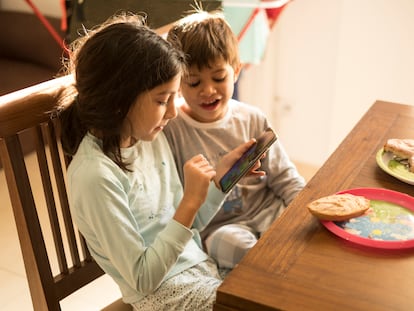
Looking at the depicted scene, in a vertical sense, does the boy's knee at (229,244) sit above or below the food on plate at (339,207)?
below

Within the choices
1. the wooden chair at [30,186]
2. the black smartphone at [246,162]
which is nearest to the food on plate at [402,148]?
the black smartphone at [246,162]

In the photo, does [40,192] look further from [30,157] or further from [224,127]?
[224,127]

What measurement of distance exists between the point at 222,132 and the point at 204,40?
0.24 m

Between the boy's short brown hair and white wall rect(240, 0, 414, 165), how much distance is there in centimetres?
122

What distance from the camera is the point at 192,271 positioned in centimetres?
126

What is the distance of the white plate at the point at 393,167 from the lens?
3.79 ft

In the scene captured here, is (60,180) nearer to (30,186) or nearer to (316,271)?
(30,186)

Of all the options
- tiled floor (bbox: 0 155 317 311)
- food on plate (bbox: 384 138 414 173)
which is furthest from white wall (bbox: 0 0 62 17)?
food on plate (bbox: 384 138 414 173)

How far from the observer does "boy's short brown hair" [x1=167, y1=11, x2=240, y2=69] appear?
1351mm

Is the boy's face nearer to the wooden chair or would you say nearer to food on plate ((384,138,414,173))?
the wooden chair

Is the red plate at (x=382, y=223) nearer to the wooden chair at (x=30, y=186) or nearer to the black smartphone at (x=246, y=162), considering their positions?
the black smartphone at (x=246, y=162)

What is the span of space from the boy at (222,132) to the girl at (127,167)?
148mm

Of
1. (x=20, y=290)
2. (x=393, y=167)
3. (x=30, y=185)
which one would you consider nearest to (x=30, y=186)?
(x=30, y=185)

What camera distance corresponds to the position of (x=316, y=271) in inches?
36.0
